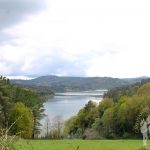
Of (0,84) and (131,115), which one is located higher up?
(0,84)

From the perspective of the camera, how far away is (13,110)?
6000cm

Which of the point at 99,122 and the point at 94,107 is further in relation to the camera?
the point at 94,107

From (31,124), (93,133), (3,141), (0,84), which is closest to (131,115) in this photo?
(93,133)

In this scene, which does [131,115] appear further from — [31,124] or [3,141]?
[3,141]

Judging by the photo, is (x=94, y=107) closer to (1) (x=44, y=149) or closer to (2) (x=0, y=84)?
(2) (x=0, y=84)

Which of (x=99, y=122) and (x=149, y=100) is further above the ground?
(x=149, y=100)

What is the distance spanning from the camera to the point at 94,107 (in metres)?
93.8

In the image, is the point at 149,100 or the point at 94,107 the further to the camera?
the point at 94,107

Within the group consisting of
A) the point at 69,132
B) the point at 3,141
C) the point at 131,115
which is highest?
the point at 3,141

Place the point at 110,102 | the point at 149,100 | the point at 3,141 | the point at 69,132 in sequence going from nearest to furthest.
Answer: the point at 3,141 → the point at 149,100 → the point at 110,102 → the point at 69,132

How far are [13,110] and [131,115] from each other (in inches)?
907

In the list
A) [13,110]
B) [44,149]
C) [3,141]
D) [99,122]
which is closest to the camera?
[3,141]

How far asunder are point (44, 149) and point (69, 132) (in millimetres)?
71960

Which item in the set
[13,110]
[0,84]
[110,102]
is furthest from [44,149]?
[110,102]
